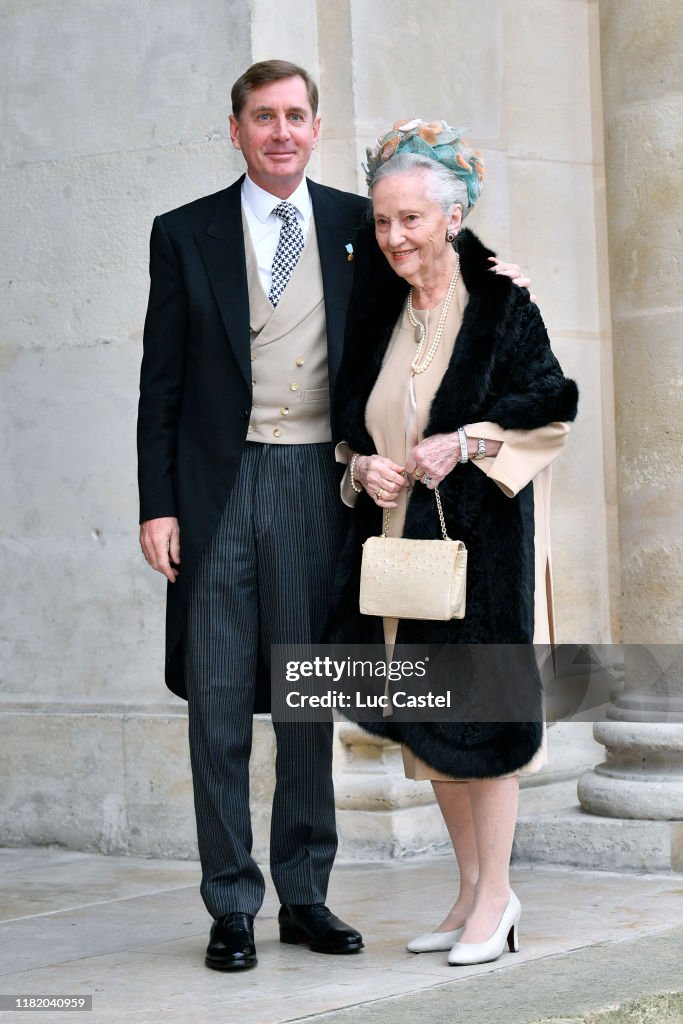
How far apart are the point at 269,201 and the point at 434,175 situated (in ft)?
1.59

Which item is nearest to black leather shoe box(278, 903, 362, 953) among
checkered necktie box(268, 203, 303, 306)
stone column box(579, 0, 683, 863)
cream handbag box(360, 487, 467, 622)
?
cream handbag box(360, 487, 467, 622)

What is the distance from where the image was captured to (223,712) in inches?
155

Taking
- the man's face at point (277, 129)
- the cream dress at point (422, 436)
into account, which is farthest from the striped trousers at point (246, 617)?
the man's face at point (277, 129)

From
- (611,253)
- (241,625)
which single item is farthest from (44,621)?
(611,253)

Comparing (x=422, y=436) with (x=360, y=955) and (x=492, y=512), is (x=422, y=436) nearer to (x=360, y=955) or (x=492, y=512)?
(x=492, y=512)

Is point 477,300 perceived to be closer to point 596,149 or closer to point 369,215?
point 369,215

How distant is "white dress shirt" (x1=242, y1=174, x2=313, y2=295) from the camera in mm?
3998

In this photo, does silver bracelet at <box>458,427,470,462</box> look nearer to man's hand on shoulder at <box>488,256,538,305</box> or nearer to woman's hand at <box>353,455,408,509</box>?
woman's hand at <box>353,455,408,509</box>

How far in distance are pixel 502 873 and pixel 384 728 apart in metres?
0.41

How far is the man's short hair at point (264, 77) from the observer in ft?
12.7

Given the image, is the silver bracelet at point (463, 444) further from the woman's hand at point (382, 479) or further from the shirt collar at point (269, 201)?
the shirt collar at point (269, 201)

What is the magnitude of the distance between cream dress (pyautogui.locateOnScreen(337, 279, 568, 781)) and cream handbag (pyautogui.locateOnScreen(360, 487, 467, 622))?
129mm

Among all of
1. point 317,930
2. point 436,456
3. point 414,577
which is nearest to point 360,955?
point 317,930

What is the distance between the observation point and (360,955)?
3.90 meters
